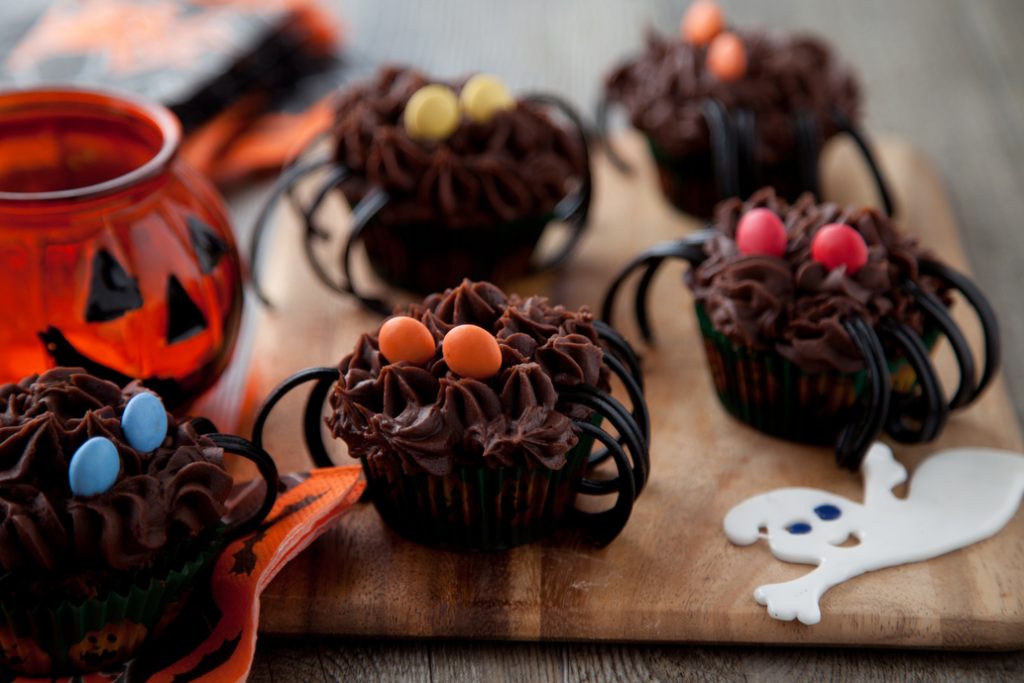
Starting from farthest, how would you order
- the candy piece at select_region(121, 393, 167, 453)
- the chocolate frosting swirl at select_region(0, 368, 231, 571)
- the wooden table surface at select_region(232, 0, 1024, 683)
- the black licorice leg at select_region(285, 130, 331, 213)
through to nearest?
the wooden table surface at select_region(232, 0, 1024, 683)
the black licorice leg at select_region(285, 130, 331, 213)
the candy piece at select_region(121, 393, 167, 453)
the chocolate frosting swirl at select_region(0, 368, 231, 571)

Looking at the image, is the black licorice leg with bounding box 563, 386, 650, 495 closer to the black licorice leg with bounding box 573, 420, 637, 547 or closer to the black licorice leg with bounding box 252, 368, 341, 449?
the black licorice leg with bounding box 573, 420, 637, 547

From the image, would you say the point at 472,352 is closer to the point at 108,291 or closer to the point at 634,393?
the point at 634,393

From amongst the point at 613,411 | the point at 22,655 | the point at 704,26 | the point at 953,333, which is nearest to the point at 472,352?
the point at 613,411

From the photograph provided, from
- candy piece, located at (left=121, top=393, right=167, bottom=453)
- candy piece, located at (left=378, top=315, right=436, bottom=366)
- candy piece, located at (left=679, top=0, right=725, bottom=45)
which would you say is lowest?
candy piece, located at (left=121, top=393, right=167, bottom=453)

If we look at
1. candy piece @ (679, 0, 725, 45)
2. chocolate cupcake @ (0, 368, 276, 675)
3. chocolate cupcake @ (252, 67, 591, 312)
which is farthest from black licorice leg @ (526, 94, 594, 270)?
chocolate cupcake @ (0, 368, 276, 675)

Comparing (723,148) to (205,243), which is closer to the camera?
(205,243)
